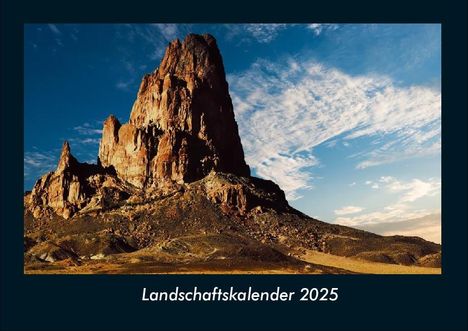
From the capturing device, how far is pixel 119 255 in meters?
151

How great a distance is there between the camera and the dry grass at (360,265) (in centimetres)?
13650

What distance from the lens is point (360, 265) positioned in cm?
14962

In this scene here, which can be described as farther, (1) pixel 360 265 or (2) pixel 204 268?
(1) pixel 360 265

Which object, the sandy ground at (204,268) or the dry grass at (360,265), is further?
the dry grass at (360,265)

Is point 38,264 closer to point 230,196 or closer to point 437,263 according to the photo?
point 230,196

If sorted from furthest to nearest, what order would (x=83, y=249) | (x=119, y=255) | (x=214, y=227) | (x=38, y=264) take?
1. (x=214, y=227)
2. (x=83, y=249)
3. (x=119, y=255)
4. (x=38, y=264)

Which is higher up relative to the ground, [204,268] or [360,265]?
[204,268]

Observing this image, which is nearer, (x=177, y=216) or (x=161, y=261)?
(x=161, y=261)

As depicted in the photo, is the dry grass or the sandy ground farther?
the dry grass

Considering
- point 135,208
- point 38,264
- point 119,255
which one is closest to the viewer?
point 38,264

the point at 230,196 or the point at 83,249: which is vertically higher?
the point at 230,196

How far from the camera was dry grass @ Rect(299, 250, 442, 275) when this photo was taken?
136500 mm

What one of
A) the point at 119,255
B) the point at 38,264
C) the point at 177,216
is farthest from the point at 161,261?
the point at 177,216

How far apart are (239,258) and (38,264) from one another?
52284 millimetres
